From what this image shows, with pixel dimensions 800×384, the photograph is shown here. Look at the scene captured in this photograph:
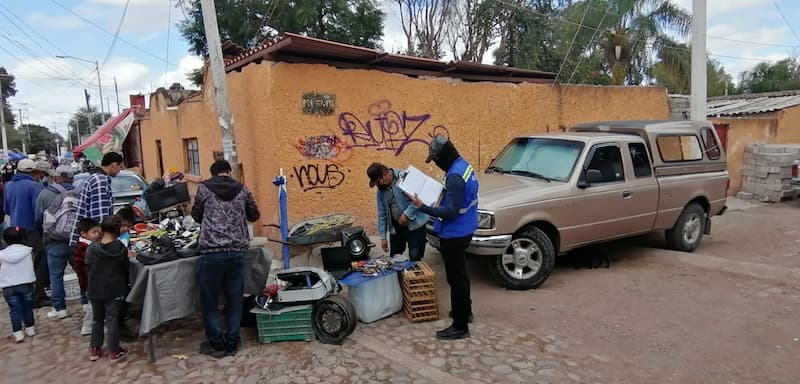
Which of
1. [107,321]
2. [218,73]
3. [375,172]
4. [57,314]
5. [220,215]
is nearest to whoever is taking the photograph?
[220,215]

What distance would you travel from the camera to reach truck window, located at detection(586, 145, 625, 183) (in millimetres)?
6328

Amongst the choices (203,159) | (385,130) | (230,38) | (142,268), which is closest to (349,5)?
(230,38)

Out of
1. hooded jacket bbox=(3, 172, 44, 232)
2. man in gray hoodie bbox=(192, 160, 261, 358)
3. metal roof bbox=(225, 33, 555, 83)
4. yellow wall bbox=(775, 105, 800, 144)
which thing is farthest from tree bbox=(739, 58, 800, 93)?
hooded jacket bbox=(3, 172, 44, 232)

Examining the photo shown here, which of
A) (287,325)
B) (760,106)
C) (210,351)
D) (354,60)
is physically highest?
(354,60)

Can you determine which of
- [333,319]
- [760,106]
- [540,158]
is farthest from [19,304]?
[760,106]

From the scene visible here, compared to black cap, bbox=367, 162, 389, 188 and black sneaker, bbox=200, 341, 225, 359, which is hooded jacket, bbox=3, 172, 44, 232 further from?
black cap, bbox=367, 162, 389, 188

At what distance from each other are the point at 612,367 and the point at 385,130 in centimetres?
511

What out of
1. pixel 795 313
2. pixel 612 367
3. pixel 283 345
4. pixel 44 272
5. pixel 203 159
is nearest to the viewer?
pixel 612 367

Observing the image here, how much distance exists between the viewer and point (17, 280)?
4.76 m

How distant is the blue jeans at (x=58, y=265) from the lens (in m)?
5.19

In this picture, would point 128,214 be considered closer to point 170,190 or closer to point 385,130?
point 170,190

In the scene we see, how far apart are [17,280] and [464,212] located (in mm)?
4315

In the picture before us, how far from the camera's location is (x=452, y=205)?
4188mm

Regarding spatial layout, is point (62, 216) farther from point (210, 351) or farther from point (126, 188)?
point (126, 188)
